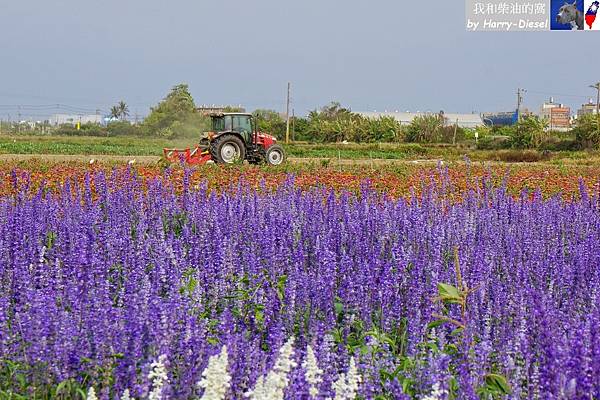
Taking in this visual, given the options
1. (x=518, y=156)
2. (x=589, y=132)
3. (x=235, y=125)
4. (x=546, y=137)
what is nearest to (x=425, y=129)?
(x=546, y=137)

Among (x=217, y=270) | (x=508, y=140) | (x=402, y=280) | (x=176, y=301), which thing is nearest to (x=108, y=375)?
(x=176, y=301)

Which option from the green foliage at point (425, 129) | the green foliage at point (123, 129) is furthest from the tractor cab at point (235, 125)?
the green foliage at point (123, 129)

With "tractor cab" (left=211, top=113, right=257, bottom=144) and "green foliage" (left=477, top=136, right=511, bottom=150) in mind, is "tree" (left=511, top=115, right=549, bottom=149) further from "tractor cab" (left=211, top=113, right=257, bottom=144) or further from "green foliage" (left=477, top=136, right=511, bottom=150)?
"tractor cab" (left=211, top=113, right=257, bottom=144)

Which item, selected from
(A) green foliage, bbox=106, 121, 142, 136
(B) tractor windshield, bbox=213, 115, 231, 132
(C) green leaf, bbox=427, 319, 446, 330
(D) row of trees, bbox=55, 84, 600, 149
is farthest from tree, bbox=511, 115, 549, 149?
(C) green leaf, bbox=427, 319, 446, 330

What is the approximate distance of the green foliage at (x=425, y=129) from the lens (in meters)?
66.5

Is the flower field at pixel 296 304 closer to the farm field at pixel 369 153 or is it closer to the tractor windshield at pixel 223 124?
the tractor windshield at pixel 223 124

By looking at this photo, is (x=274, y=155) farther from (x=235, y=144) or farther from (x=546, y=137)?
(x=546, y=137)

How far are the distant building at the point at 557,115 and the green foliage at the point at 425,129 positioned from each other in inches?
1053

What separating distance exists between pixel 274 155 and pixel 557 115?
288 feet

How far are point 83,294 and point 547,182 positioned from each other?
15023mm

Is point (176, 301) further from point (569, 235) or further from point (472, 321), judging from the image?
point (569, 235)

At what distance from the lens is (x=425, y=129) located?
2648 inches

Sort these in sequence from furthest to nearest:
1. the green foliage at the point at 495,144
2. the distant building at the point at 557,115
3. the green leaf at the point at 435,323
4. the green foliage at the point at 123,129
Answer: the distant building at the point at 557,115 → the green foliage at the point at 123,129 → the green foliage at the point at 495,144 → the green leaf at the point at 435,323

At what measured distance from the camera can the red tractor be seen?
2389cm
